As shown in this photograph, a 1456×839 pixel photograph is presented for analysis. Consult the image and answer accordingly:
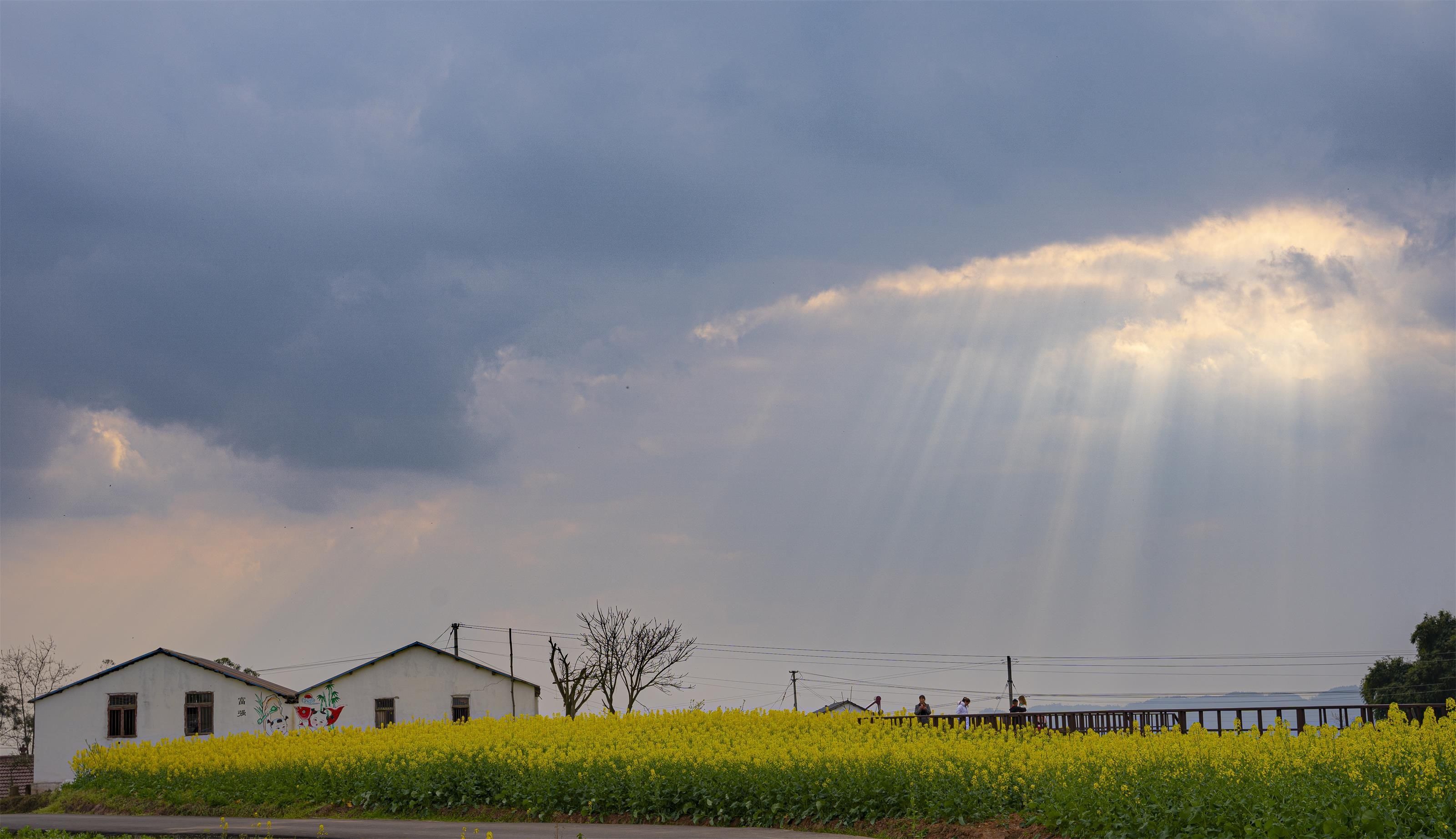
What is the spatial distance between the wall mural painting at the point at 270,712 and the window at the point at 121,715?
3685 mm

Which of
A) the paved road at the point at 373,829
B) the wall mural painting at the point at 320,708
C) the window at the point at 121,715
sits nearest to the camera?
the paved road at the point at 373,829

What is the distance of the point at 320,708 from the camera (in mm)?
42062

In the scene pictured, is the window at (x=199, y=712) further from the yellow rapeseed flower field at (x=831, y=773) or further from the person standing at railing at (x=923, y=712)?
the person standing at railing at (x=923, y=712)

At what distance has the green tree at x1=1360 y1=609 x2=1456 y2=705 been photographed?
4981cm

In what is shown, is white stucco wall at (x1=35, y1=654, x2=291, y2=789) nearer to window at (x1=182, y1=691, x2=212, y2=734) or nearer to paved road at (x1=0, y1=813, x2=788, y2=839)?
window at (x1=182, y1=691, x2=212, y2=734)

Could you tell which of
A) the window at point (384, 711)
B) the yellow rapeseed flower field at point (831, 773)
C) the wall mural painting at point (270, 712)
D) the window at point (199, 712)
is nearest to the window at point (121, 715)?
the window at point (199, 712)

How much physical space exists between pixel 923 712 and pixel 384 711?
2361 centimetres

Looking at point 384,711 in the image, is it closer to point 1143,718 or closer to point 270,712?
point 270,712

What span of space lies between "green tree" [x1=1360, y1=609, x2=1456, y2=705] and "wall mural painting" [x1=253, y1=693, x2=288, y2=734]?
4248 cm

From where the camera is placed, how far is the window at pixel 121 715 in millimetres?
39062

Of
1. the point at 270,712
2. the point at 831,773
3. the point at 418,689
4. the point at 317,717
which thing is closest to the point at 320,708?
the point at 317,717

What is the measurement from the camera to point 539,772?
63.2ft

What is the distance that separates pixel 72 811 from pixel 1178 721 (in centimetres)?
2203

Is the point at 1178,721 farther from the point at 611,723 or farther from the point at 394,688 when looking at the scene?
the point at 394,688
